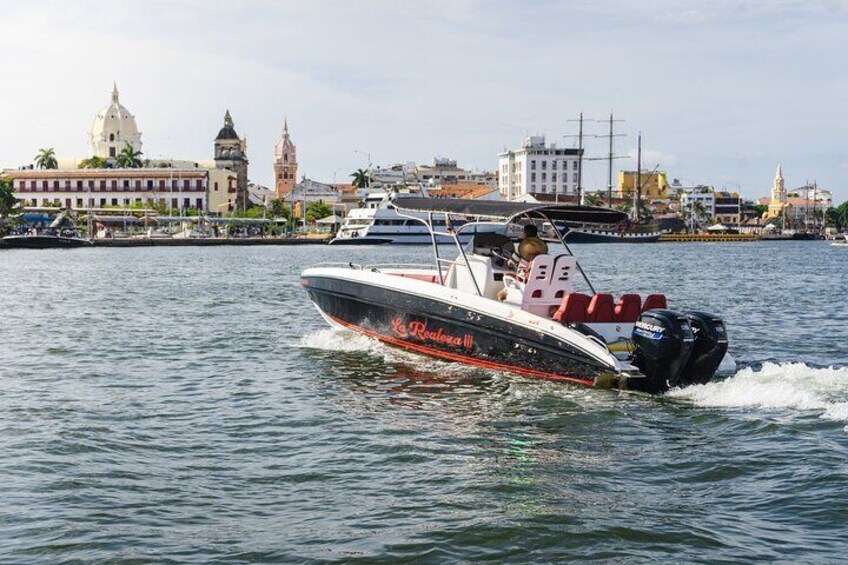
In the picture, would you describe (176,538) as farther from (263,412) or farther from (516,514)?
(263,412)

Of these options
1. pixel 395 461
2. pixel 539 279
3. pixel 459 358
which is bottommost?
pixel 395 461

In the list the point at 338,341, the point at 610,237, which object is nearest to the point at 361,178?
the point at 610,237

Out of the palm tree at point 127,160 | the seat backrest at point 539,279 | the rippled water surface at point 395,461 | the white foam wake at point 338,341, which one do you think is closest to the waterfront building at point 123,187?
the palm tree at point 127,160

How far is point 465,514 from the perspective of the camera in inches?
365

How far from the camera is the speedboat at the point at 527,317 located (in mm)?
13773

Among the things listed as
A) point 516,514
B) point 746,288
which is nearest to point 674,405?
point 516,514

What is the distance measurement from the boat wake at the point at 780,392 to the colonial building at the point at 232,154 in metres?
168

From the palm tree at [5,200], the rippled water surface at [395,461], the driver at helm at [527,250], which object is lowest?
the rippled water surface at [395,461]

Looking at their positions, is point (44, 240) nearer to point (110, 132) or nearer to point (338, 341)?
point (110, 132)

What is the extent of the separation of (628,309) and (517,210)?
7.61 ft

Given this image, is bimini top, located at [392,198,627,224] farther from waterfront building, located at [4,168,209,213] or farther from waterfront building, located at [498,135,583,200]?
waterfront building, located at [498,135,583,200]

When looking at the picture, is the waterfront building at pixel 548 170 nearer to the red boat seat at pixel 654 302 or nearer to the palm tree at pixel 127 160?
the palm tree at pixel 127 160

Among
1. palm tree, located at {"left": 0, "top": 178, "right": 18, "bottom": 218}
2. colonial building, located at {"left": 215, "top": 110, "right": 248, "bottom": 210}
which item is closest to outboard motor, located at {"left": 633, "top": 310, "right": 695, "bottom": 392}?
palm tree, located at {"left": 0, "top": 178, "right": 18, "bottom": 218}

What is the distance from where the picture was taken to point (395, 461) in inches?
438
